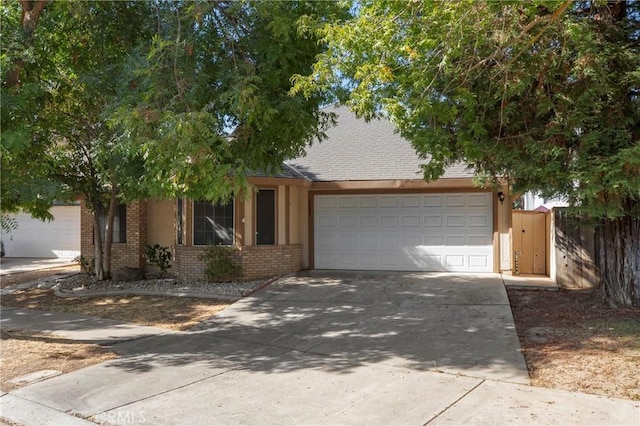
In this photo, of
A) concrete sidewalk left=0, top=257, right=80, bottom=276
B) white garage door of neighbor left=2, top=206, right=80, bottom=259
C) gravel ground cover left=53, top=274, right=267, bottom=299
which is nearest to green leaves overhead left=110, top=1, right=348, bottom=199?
gravel ground cover left=53, top=274, right=267, bottom=299

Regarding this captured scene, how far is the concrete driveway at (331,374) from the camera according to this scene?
4652 millimetres

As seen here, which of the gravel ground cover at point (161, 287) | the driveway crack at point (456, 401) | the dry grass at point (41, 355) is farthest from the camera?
the gravel ground cover at point (161, 287)

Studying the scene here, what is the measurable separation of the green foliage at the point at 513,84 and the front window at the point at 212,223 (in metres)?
5.91

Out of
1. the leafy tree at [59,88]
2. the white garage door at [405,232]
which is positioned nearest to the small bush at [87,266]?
the leafy tree at [59,88]

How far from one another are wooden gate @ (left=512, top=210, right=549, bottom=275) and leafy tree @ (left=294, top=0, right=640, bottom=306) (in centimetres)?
491

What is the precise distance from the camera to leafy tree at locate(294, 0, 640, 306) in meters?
6.44

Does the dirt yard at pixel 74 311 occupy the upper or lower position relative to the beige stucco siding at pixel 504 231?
lower

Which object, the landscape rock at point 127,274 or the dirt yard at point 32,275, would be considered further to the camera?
the dirt yard at point 32,275

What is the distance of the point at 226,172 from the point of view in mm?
6594

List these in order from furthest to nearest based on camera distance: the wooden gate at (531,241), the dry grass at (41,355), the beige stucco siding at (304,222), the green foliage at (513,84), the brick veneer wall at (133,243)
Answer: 1. the brick veneer wall at (133,243)
2. the beige stucco siding at (304,222)
3. the wooden gate at (531,241)
4. the green foliage at (513,84)
5. the dry grass at (41,355)

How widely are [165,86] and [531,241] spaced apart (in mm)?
10416

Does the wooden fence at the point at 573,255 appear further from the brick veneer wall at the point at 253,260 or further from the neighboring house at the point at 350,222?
the brick veneer wall at the point at 253,260

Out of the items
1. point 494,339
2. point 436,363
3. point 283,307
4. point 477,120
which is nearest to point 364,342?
point 436,363

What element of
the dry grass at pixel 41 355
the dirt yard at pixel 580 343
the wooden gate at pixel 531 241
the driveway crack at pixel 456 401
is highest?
the wooden gate at pixel 531 241
